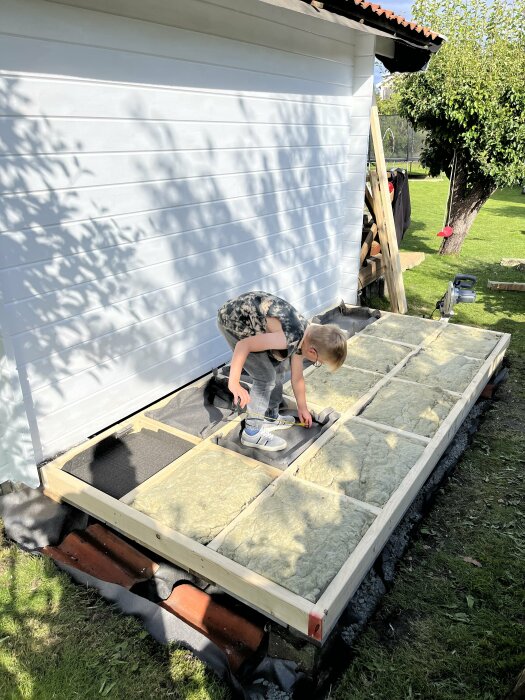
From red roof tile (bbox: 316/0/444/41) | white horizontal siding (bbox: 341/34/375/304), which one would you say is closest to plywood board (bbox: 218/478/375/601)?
red roof tile (bbox: 316/0/444/41)

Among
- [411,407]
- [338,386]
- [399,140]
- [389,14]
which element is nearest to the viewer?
[411,407]

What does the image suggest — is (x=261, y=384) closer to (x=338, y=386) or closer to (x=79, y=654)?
(x=338, y=386)

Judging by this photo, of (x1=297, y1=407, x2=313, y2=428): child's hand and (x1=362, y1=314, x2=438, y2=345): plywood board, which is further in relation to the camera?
(x1=362, y1=314, x2=438, y2=345): plywood board

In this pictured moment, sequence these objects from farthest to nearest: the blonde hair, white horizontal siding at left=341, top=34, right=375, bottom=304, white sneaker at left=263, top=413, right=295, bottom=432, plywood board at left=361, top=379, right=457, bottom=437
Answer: white horizontal siding at left=341, top=34, right=375, bottom=304
plywood board at left=361, top=379, right=457, bottom=437
white sneaker at left=263, top=413, right=295, bottom=432
the blonde hair

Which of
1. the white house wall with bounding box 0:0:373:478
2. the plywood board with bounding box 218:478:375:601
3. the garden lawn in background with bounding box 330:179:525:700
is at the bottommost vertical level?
the garden lawn in background with bounding box 330:179:525:700

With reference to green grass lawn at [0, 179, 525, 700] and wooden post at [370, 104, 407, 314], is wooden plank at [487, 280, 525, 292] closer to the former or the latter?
wooden post at [370, 104, 407, 314]

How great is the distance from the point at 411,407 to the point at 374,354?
133cm

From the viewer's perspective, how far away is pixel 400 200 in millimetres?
10398

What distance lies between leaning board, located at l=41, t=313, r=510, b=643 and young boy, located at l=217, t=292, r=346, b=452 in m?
0.35

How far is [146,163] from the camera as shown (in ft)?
14.6

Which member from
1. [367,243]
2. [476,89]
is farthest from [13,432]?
[476,89]

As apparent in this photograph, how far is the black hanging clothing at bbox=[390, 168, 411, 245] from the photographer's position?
10.1 meters

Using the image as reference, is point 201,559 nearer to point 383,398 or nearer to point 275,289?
point 383,398

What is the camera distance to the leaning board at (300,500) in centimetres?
299
